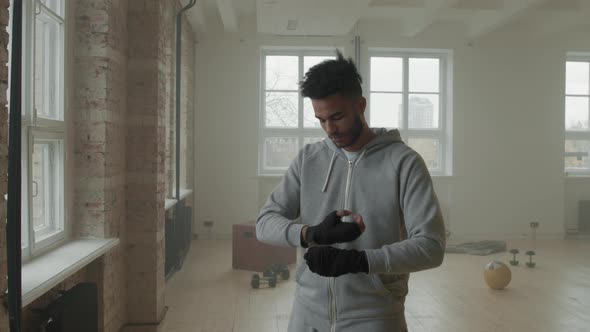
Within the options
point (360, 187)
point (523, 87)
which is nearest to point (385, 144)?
point (360, 187)

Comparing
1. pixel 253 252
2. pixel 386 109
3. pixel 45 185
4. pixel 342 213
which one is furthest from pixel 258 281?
pixel 386 109

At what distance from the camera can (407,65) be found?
866 centimetres

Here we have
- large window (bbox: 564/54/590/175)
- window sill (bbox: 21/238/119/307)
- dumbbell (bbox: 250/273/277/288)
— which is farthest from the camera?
large window (bbox: 564/54/590/175)

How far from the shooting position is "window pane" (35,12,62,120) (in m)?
2.93

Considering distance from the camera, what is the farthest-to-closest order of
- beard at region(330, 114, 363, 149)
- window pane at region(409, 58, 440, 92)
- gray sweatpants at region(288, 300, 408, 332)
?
window pane at region(409, 58, 440, 92)
beard at region(330, 114, 363, 149)
gray sweatpants at region(288, 300, 408, 332)

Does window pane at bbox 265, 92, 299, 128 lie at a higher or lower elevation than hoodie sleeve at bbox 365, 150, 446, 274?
higher

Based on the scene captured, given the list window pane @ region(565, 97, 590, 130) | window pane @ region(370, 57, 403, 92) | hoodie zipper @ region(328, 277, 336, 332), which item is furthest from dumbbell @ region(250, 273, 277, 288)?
window pane @ region(565, 97, 590, 130)

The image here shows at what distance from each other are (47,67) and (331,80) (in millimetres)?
2148

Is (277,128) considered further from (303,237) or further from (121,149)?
(303,237)

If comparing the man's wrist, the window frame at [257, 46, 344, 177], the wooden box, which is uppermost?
the window frame at [257, 46, 344, 177]

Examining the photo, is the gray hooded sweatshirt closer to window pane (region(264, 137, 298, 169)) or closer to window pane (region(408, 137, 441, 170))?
window pane (region(264, 137, 298, 169))

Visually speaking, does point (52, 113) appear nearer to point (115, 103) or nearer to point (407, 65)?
point (115, 103)

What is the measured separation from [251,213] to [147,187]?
4544 millimetres

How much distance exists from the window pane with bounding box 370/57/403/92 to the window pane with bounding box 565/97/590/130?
297 cm
